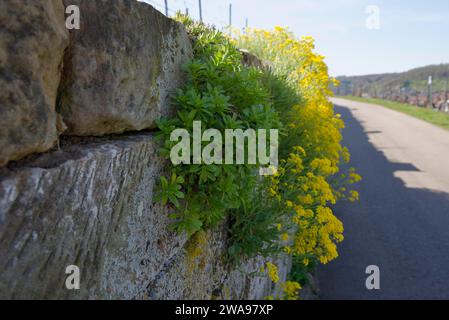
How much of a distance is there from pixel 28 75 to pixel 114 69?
508 millimetres

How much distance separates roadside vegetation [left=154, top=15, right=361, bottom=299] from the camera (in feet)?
8.02

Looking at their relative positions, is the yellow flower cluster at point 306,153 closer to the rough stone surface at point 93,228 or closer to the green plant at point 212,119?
the green plant at point 212,119

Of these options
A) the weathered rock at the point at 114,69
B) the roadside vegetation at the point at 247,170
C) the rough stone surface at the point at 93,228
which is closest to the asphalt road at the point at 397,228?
the roadside vegetation at the point at 247,170

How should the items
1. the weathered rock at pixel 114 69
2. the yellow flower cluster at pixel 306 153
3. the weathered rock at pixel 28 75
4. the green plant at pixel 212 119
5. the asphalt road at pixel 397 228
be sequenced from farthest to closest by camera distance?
the asphalt road at pixel 397 228
the yellow flower cluster at pixel 306 153
the green plant at pixel 212 119
the weathered rock at pixel 114 69
the weathered rock at pixel 28 75

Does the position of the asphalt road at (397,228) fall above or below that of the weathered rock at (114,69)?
below

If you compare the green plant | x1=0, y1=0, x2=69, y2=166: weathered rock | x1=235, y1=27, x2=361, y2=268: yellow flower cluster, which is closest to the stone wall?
x1=0, y1=0, x2=69, y2=166: weathered rock

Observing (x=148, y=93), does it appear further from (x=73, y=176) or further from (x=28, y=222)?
(x=28, y=222)

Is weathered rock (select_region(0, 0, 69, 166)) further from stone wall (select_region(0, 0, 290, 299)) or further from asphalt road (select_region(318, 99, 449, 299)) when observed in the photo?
asphalt road (select_region(318, 99, 449, 299))

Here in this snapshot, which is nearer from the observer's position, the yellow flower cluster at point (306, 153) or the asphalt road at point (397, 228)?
the yellow flower cluster at point (306, 153)

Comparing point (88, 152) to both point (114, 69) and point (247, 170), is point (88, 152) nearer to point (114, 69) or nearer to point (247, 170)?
point (114, 69)

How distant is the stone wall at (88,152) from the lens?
150 cm

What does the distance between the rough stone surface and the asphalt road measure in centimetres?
349

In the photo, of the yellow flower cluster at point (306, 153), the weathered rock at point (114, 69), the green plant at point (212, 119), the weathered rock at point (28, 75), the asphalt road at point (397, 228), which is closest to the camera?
the weathered rock at point (28, 75)
